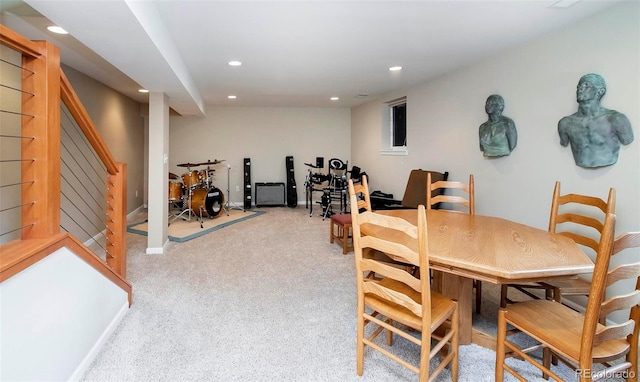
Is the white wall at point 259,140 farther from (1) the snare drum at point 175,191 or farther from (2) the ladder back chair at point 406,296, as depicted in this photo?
(2) the ladder back chair at point 406,296

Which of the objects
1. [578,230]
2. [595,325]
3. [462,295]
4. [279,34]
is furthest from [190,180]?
[595,325]

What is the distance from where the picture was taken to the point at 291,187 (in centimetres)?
714

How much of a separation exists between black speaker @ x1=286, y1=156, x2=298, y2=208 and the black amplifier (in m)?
0.19

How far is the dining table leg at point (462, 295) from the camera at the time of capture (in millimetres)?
2014

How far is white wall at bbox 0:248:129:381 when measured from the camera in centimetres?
129

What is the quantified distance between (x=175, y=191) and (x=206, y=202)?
610 millimetres

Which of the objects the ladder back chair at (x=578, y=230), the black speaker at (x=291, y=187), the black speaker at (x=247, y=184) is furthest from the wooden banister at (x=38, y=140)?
the black speaker at (x=291, y=187)

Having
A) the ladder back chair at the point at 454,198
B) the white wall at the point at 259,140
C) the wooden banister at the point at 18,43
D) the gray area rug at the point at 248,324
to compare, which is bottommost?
the gray area rug at the point at 248,324

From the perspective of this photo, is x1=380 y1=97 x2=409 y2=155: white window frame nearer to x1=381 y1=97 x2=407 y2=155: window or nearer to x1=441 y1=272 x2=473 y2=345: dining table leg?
x1=381 y1=97 x2=407 y2=155: window

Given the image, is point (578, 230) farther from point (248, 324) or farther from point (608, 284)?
point (248, 324)

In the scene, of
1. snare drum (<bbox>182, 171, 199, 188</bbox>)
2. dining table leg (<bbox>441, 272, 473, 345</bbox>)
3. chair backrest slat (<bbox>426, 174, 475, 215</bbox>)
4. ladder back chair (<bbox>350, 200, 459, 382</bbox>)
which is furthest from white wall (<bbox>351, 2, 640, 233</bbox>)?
snare drum (<bbox>182, 171, 199, 188</bbox>)

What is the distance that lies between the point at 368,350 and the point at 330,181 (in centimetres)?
463

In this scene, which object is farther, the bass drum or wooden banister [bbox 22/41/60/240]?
the bass drum

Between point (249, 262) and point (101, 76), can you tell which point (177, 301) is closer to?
point (249, 262)
